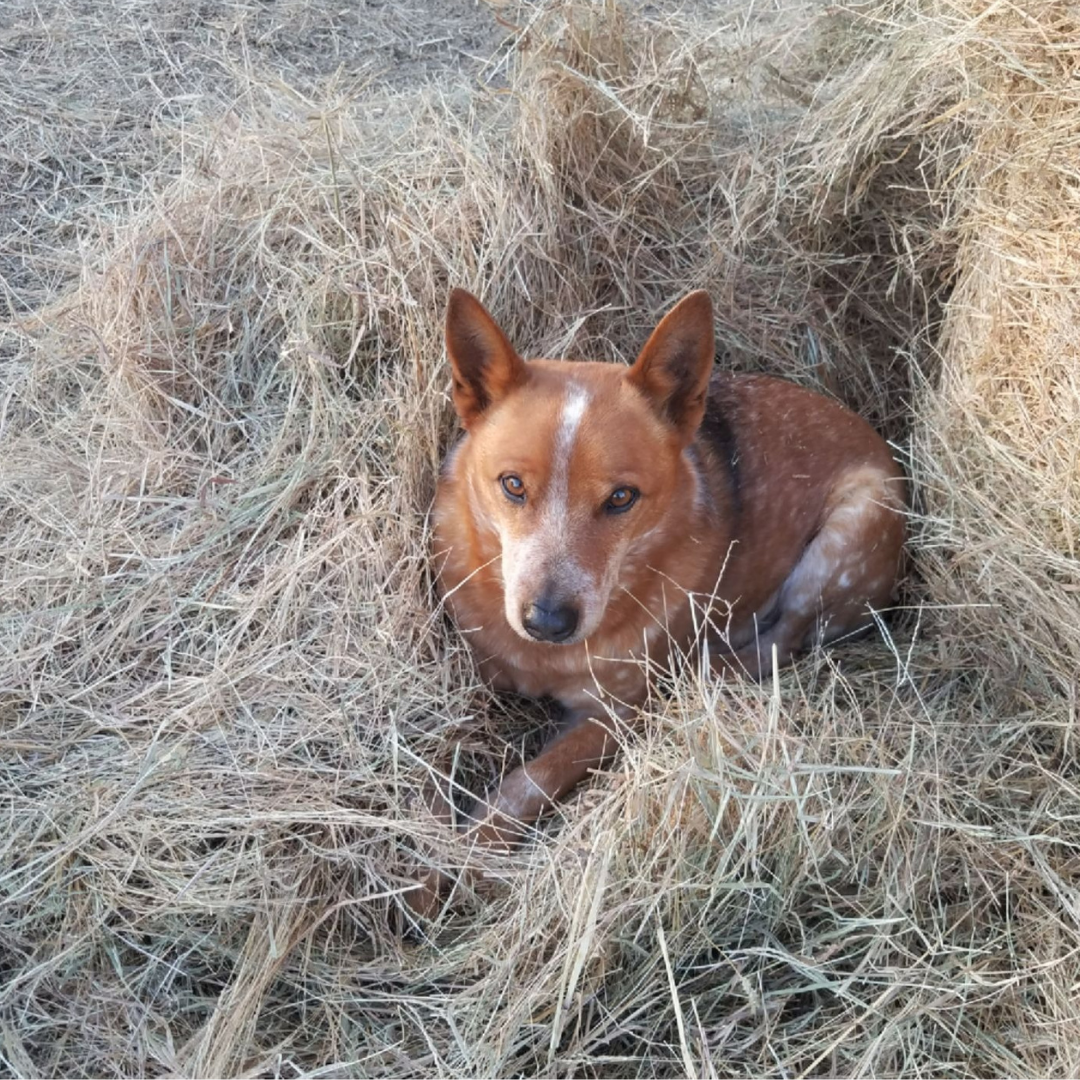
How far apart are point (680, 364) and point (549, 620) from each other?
2.87ft

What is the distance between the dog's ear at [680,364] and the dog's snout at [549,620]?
722mm

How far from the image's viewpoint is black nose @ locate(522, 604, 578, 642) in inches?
113

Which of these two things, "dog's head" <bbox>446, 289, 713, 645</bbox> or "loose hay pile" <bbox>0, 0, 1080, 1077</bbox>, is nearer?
"loose hay pile" <bbox>0, 0, 1080, 1077</bbox>

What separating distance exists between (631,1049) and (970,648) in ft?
5.47

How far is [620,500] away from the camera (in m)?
3.05

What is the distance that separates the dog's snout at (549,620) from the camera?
2.87 metres

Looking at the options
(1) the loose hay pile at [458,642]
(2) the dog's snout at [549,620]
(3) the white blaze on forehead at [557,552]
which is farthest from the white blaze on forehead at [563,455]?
(1) the loose hay pile at [458,642]

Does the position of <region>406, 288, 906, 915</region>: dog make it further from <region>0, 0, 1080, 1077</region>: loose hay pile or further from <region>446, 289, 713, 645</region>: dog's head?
<region>0, 0, 1080, 1077</region>: loose hay pile

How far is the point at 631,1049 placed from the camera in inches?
96.0

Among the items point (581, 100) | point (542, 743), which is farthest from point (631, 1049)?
point (581, 100)

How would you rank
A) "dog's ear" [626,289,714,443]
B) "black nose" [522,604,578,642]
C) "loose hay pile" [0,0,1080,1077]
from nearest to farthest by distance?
"loose hay pile" [0,0,1080,1077] < "black nose" [522,604,578,642] < "dog's ear" [626,289,714,443]

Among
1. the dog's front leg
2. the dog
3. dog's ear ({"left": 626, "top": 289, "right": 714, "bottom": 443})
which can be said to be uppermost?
dog's ear ({"left": 626, "top": 289, "right": 714, "bottom": 443})

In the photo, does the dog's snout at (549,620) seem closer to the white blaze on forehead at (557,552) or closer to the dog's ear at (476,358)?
the white blaze on forehead at (557,552)

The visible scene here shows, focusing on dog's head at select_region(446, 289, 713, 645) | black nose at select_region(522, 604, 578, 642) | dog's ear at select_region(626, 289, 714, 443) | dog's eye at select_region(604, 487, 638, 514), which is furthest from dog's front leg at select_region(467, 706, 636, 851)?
dog's ear at select_region(626, 289, 714, 443)
